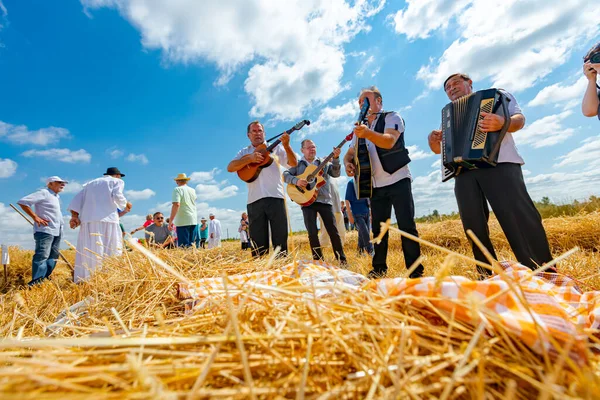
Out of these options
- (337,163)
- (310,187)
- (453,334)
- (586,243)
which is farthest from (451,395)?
(586,243)

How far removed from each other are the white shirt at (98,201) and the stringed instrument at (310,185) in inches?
107

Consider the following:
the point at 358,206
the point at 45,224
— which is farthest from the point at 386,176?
the point at 45,224

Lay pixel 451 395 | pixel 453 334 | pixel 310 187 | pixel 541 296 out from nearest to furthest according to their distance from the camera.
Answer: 1. pixel 451 395
2. pixel 453 334
3. pixel 541 296
4. pixel 310 187

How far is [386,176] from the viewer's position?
313 centimetres

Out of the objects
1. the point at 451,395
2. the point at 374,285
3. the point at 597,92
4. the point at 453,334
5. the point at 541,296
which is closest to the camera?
the point at 451,395

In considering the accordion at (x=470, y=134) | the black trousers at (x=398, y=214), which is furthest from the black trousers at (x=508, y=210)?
the black trousers at (x=398, y=214)

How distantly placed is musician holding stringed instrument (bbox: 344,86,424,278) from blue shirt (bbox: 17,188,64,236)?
17.4 ft

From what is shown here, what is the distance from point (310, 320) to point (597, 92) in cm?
365

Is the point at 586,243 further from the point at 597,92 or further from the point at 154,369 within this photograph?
the point at 154,369

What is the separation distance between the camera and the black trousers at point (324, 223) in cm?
417

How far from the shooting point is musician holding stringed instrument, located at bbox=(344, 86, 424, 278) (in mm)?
2971

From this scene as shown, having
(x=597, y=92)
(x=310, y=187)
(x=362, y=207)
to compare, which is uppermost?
(x=597, y=92)

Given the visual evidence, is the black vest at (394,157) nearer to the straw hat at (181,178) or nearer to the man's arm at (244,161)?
the man's arm at (244,161)

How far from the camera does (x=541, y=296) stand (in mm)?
743
